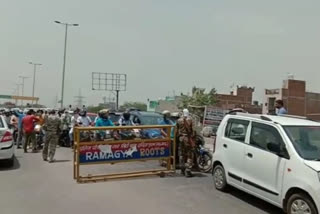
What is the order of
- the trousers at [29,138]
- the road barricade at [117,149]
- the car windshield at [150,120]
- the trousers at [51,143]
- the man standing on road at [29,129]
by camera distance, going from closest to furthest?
1. the road barricade at [117,149]
2. the trousers at [51,143]
3. the car windshield at [150,120]
4. the man standing on road at [29,129]
5. the trousers at [29,138]

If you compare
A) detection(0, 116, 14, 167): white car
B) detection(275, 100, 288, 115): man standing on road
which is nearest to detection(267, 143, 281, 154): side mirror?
detection(275, 100, 288, 115): man standing on road

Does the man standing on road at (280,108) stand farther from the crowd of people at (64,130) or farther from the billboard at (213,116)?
the billboard at (213,116)

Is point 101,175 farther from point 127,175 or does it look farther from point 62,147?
point 62,147

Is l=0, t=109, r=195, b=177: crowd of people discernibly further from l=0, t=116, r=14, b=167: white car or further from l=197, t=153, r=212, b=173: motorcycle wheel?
l=0, t=116, r=14, b=167: white car

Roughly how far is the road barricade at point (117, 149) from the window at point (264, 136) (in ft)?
10.2

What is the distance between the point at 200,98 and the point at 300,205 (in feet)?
193

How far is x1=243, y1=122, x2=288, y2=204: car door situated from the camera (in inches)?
294

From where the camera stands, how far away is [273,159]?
25.0ft

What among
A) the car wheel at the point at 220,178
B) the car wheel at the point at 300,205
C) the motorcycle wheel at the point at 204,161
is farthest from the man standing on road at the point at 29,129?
the car wheel at the point at 300,205

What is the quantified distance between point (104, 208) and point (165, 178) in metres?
3.43

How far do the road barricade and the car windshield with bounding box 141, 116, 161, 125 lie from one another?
4.31 metres

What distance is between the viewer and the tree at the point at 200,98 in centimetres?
6494

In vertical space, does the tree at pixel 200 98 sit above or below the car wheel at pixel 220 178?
above

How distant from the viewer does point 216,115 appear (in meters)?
25.1
